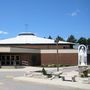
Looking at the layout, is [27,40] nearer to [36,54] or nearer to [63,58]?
[36,54]

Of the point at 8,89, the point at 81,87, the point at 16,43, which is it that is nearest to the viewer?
the point at 8,89

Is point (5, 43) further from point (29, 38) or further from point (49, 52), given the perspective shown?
point (49, 52)

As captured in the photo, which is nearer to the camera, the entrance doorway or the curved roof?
the entrance doorway

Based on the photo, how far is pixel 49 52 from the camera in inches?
2608

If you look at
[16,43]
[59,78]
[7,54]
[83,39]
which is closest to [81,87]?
[59,78]

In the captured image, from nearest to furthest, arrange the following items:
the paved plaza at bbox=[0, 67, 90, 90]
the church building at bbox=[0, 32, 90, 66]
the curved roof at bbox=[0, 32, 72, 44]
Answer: the paved plaza at bbox=[0, 67, 90, 90]
the church building at bbox=[0, 32, 90, 66]
the curved roof at bbox=[0, 32, 72, 44]

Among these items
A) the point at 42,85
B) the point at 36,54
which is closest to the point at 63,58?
the point at 36,54

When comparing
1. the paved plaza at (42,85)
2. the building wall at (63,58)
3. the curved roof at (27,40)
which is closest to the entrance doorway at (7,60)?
the building wall at (63,58)

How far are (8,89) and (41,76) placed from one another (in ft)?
33.5

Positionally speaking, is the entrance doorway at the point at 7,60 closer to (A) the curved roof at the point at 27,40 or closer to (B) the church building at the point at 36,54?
(B) the church building at the point at 36,54

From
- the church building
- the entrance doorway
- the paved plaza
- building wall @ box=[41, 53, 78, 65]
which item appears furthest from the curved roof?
the paved plaza

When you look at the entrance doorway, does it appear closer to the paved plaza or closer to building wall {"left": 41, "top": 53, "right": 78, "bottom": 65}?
building wall {"left": 41, "top": 53, "right": 78, "bottom": 65}

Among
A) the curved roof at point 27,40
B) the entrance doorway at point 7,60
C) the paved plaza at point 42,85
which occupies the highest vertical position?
the curved roof at point 27,40

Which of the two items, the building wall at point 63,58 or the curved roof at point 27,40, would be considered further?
the curved roof at point 27,40
